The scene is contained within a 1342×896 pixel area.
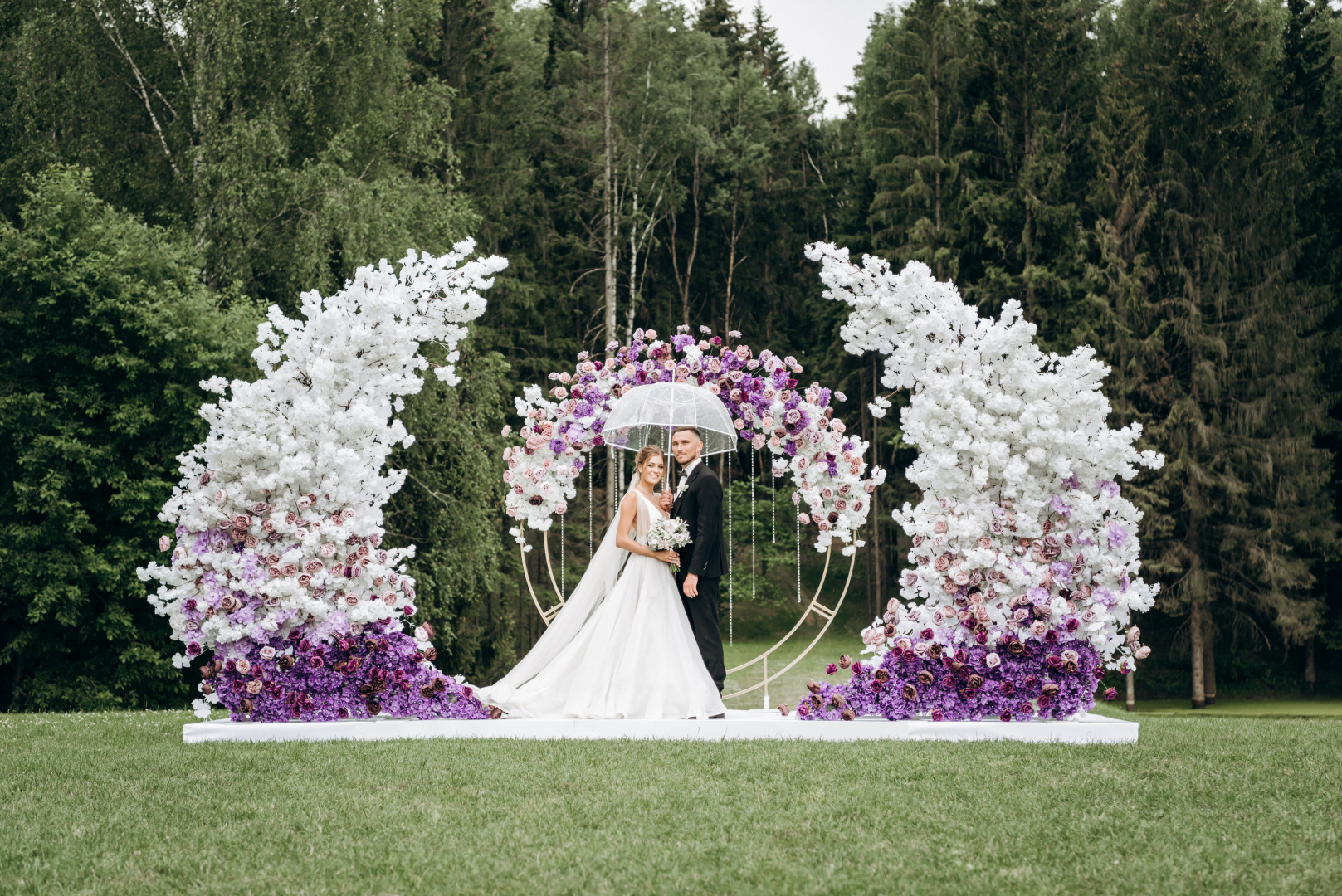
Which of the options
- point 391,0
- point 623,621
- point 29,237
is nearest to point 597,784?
point 623,621

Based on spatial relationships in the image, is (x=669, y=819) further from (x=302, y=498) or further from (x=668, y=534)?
(x=302, y=498)

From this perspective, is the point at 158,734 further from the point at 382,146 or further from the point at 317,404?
the point at 382,146

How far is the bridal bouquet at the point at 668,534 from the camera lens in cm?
754

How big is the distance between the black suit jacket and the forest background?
7.95m

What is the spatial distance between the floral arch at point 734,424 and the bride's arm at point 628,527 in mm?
1039

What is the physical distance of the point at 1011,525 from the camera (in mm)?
7672

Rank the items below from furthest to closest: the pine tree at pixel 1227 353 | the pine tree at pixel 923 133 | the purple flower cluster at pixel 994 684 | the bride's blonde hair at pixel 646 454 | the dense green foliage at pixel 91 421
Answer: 1. the pine tree at pixel 923 133
2. the pine tree at pixel 1227 353
3. the dense green foliage at pixel 91 421
4. the bride's blonde hair at pixel 646 454
5. the purple flower cluster at pixel 994 684

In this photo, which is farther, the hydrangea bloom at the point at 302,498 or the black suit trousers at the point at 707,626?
the black suit trousers at the point at 707,626

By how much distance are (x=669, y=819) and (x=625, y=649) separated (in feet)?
9.00

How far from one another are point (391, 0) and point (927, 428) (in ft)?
40.5

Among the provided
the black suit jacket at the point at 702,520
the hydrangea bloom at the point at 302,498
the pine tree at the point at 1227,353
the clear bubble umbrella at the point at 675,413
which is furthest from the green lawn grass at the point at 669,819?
the pine tree at the point at 1227,353

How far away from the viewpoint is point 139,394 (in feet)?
46.5

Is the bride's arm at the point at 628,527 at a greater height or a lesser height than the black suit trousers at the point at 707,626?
greater

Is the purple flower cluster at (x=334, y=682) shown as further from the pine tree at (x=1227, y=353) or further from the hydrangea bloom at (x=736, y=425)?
the pine tree at (x=1227, y=353)
